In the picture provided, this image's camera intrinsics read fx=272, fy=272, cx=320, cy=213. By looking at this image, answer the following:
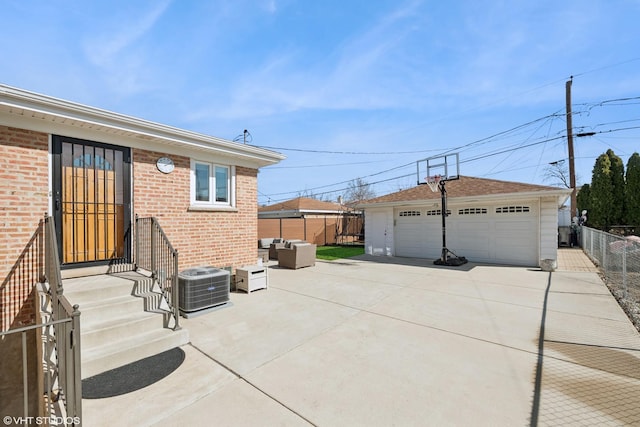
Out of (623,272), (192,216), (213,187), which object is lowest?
(623,272)

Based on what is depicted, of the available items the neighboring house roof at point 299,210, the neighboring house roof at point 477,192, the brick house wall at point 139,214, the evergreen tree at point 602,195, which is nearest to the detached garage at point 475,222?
the neighboring house roof at point 477,192

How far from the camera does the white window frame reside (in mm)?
6062

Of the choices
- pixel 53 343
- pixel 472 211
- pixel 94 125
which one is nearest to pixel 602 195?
pixel 472 211

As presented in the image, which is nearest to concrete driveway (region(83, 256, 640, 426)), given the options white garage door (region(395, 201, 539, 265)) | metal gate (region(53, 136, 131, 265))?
metal gate (region(53, 136, 131, 265))

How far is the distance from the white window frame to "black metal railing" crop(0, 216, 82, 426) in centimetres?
245

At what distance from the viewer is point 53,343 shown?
2975mm

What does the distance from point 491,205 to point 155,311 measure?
11689 millimetres

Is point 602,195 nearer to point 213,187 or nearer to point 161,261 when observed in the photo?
point 213,187

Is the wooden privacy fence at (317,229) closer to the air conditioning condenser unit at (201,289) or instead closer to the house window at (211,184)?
the house window at (211,184)

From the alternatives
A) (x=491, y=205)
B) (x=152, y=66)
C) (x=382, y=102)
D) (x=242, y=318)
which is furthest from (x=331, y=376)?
(x=382, y=102)

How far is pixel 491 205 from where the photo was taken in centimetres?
1089

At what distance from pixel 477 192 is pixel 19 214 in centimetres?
Answer: 1293

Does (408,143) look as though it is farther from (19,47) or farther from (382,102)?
(19,47)

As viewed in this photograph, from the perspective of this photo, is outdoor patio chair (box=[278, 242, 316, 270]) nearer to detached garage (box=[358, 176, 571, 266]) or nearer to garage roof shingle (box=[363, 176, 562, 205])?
detached garage (box=[358, 176, 571, 266])
